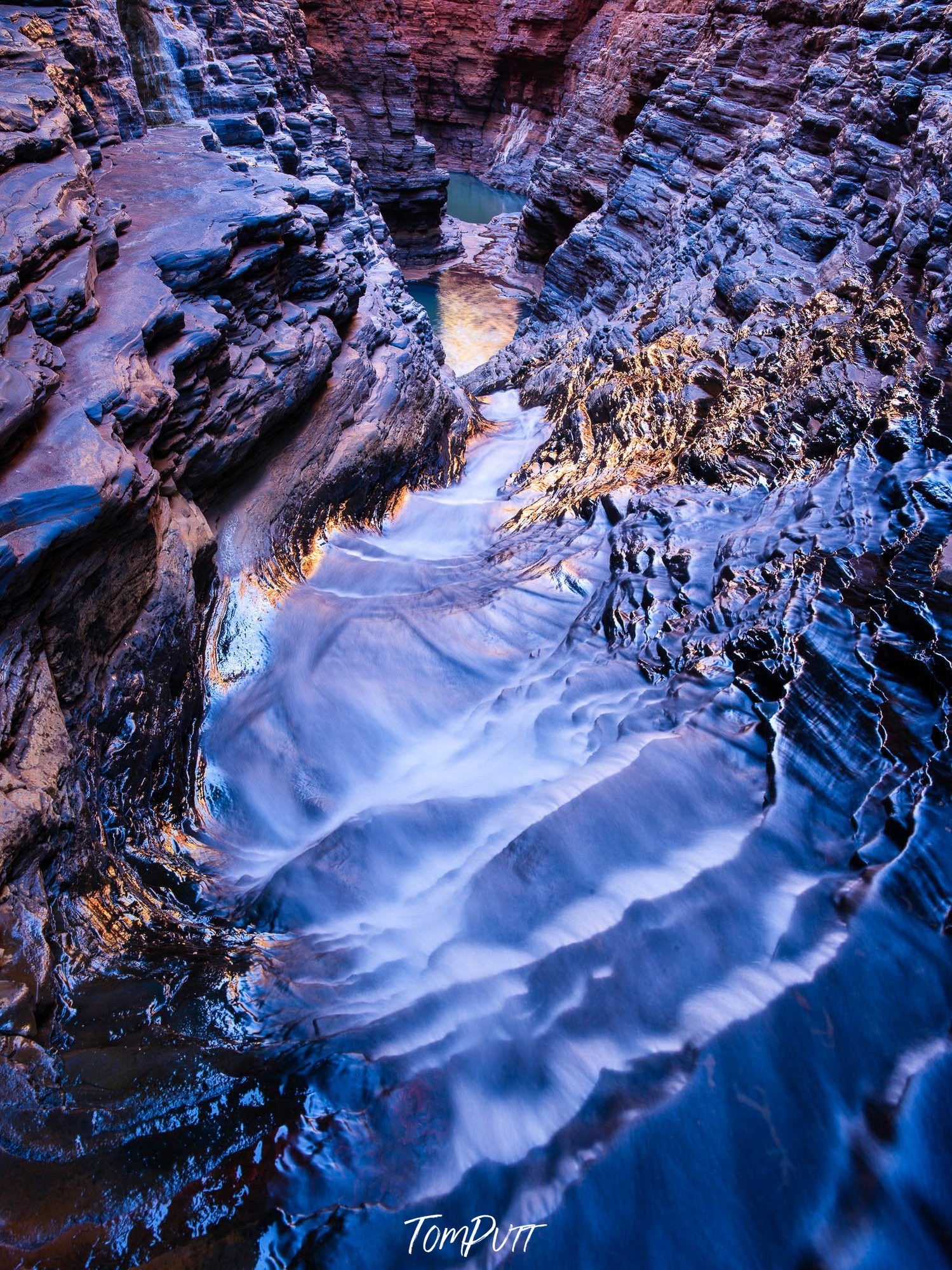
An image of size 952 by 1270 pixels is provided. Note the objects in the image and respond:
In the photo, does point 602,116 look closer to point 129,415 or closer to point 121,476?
point 129,415

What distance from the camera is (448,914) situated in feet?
7.89

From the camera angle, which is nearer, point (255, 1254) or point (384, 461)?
point (255, 1254)

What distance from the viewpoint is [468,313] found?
52.9 ft

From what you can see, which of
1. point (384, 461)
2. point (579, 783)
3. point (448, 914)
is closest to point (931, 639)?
point (579, 783)

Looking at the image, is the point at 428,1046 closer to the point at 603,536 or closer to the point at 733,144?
the point at 603,536

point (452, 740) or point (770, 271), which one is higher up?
point (770, 271)

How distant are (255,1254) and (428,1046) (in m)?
0.60

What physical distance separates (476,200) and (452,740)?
87.1ft

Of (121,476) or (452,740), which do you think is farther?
(452,740)

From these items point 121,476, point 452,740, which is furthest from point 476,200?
point 452,740

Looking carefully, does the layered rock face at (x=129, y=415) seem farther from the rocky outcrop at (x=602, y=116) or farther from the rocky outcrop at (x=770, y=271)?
the rocky outcrop at (x=602, y=116)

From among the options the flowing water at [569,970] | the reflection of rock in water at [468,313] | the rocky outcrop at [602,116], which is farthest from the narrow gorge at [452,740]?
the reflection of rock in water at [468,313]

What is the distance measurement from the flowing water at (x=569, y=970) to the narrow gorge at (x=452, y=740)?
0.04ft

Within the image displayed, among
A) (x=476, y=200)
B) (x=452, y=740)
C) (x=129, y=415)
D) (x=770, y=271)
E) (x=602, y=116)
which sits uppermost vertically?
(x=602, y=116)
